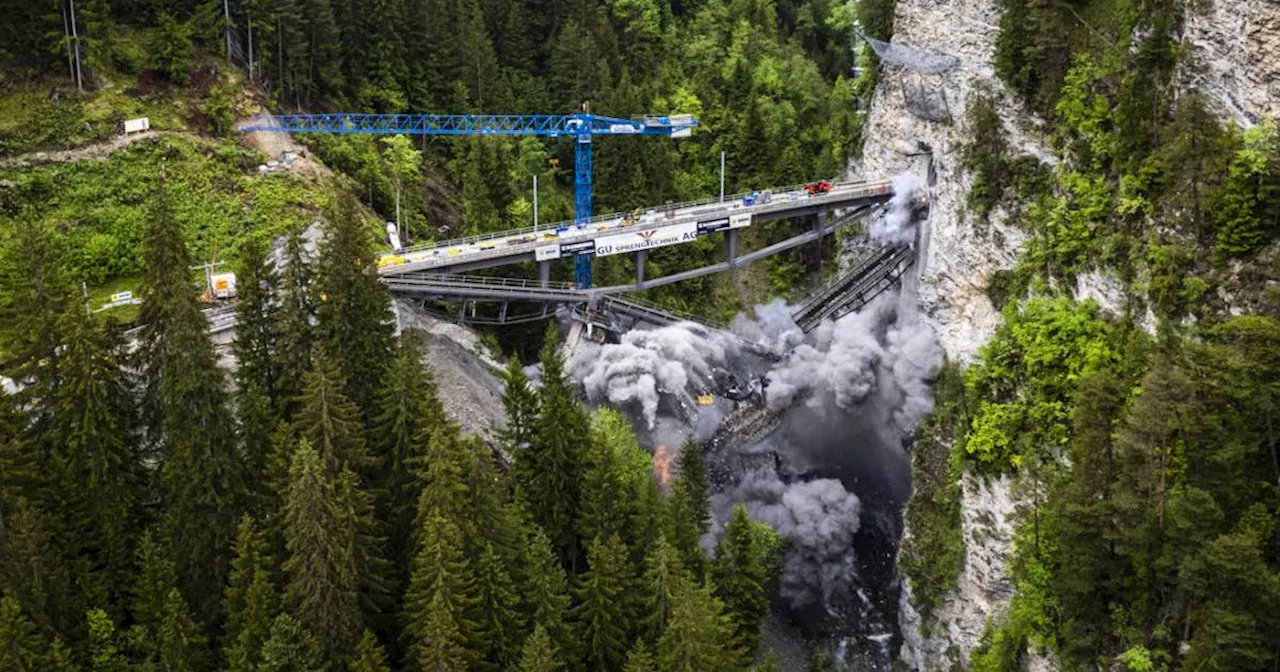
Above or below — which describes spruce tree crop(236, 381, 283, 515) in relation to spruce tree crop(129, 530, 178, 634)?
above

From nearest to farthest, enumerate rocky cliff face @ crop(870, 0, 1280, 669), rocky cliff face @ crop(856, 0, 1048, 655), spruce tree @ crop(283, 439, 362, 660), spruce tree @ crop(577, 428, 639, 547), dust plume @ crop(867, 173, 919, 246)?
spruce tree @ crop(283, 439, 362, 660) → rocky cliff face @ crop(870, 0, 1280, 669) → spruce tree @ crop(577, 428, 639, 547) → rocky cliff face @ crop(856, 0, 1048, 655) → dust plume @ crop(867, 173, 919, 246)

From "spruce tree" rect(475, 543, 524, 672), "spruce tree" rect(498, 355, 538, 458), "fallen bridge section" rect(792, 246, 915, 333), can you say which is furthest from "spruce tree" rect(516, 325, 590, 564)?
"fallen bridge section" rect(792, 246, 915, 333)

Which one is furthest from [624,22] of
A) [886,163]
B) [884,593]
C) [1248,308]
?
[1248,308]

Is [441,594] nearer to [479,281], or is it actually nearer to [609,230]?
[479,281]

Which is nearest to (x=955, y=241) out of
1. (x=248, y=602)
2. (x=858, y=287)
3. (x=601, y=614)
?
(x=858, y=287)

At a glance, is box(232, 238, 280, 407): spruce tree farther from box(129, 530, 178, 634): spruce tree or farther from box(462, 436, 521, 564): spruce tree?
box(462, 436, 521, 564): spruce tree

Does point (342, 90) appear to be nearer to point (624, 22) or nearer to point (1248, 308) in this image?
point (624, 22)

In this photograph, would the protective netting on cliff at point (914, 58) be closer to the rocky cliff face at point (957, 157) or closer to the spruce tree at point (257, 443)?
the rocky cliff face at point (957, 157)

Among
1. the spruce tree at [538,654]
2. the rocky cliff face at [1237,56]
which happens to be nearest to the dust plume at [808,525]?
the spruce tree at [538,654]
